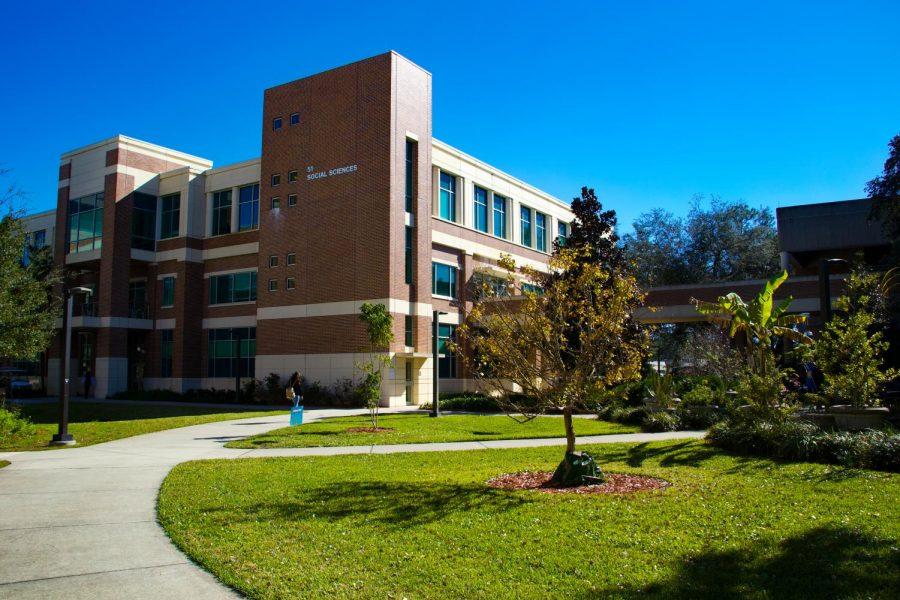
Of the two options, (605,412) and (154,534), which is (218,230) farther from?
(154,534)

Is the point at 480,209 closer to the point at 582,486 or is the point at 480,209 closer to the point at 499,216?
the point at 499,216

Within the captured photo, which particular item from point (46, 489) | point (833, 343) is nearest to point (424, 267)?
point (833, 343)

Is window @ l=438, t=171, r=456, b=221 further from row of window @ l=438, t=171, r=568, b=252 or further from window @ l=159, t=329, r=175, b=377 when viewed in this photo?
window @ l=159, t=329, r=175, b=377

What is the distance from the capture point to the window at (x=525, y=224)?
46.8 m

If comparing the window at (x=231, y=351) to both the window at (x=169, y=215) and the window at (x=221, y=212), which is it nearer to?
the window at (x=221, y=212)

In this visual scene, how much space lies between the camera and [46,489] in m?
10.3

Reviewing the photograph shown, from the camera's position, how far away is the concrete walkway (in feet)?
18.8

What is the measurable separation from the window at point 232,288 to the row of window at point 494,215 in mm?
12057

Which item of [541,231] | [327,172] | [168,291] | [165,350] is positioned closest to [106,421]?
[327,172]

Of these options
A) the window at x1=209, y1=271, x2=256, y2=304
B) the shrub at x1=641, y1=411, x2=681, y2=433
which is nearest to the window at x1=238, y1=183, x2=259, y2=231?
the window at x1=209, y1=271, x2=256, y2=304

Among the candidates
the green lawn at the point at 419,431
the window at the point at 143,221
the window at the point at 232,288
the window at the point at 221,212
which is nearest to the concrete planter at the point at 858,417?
the green lawn at the point at 419,431

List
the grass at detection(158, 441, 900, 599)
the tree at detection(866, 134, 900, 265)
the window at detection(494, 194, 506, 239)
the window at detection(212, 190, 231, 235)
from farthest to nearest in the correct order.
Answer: the window at detection(494, 194, 506, 239) < the window at detection(212, 190, 231, 235) < the tree at detection(866, 134, 900, 265) < the grass at detection(158, 441, 900, 599)

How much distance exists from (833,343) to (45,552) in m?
13.6

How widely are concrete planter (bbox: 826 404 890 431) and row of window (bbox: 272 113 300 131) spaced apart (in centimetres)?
3045
